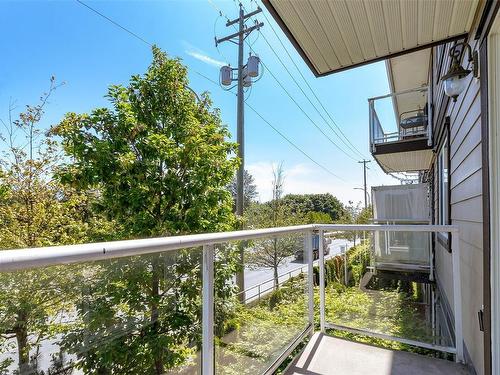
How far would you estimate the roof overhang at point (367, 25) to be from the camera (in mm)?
1848

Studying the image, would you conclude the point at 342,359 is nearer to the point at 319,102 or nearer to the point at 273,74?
the point at 273,74

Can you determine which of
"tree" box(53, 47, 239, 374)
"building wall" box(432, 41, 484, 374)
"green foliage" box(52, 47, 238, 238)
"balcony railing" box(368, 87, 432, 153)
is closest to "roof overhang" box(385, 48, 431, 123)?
"balcony railing" box(368, 87, 432, 153)

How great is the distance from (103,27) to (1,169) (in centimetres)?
605

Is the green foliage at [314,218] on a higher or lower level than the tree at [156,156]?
lower

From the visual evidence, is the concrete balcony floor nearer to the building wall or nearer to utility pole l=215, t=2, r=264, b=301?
the building wall

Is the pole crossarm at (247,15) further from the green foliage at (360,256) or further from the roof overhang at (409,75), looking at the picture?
the green foliage at (360,256)

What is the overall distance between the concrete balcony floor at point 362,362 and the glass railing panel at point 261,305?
0.19m

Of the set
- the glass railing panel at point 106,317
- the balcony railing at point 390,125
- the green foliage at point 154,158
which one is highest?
the balcony railing at point 390,125

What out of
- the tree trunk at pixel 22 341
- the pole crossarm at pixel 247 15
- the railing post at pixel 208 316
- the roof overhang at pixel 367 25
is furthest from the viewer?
the pole crossarm at pixel 247 15

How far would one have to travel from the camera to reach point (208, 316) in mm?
1526

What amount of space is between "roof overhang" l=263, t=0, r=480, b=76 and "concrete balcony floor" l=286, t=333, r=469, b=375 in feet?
7.74

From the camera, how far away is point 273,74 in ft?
40.9

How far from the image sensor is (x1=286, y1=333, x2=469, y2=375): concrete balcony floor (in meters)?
2.21

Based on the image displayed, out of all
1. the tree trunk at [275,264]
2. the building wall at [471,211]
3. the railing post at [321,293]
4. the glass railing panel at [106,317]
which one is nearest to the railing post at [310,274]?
the railing post at [321,293]
